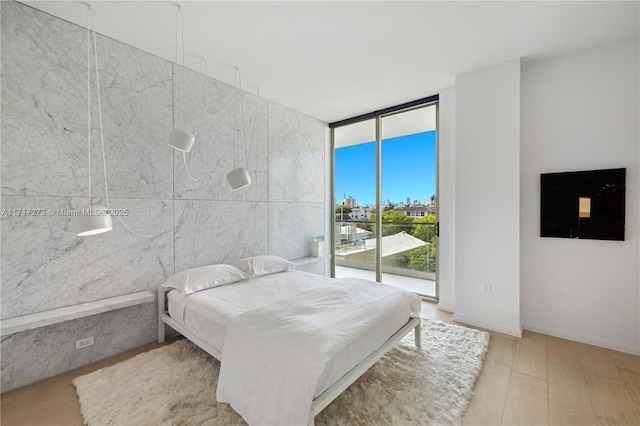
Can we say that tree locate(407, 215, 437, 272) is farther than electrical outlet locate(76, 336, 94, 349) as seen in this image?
Yes

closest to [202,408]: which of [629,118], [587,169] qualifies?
[587,169]

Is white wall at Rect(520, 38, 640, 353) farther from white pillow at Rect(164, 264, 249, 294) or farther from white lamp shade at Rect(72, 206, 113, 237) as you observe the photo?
white lamp shade at Rect(72, 206, 113, 237)

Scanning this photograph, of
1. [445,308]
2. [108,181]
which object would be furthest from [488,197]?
Answer: [108,181]

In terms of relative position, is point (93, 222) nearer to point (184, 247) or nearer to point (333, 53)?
point (184, 247)

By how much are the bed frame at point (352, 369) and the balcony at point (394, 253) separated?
5.98 ft

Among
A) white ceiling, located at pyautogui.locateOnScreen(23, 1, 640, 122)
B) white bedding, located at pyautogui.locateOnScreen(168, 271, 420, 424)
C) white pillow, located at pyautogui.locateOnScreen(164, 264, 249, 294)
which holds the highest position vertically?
white ceiling, located at pyautogui.locateOnScreen(23, 1, 640, 122)

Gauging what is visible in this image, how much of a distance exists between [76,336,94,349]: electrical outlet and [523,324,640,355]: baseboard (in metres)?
4.32

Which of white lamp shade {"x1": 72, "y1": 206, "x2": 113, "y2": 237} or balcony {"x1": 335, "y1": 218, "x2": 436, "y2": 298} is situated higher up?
white lamp shade {"x1": 72, "y1": 206, "x2": 113, "y2": 237}

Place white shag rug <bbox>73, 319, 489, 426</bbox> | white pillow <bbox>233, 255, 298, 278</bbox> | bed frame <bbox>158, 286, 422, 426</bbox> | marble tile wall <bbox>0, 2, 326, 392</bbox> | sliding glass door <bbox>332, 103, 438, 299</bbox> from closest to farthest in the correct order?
bed frame <bbox>158, 286, 422, 426</bbox> → white shag rug <bbox>73, 319, 489, 426</bbox> → marble tile wall <bbox>0, 2, 326, 392</bbox> → white pillow <bbox>233, 255, 298, 278</bbox> → sliding glass door <bbox>332, 103, 438, 299</bbox>

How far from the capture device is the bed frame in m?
1.54

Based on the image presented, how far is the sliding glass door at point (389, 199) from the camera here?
4.20 metres

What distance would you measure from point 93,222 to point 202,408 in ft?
4.86

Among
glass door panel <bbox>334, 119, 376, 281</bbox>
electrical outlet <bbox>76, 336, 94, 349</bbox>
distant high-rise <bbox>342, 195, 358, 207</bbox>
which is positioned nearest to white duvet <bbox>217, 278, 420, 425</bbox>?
electrical outlet <bbox>76, 336, 94, 349</bbox>

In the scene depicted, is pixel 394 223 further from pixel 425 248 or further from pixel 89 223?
pixel 89 223
